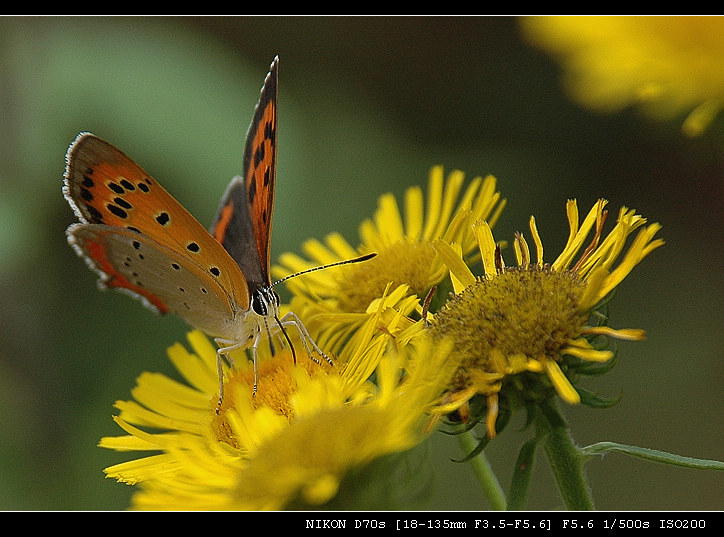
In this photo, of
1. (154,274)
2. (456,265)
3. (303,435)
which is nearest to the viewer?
(303,435)

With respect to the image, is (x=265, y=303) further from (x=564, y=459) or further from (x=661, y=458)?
(x=661, y=458)

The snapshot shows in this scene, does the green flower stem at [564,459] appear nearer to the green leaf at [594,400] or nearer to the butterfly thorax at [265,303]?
the green leaf at [594,400]

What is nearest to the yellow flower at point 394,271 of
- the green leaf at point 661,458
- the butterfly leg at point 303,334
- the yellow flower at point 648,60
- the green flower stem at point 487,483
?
the butterfly leg at point 303,334

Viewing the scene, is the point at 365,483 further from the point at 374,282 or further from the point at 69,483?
the point at 69,483

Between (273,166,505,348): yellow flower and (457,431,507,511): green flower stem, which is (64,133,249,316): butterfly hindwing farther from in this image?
(457,431,507,511): green flower stem

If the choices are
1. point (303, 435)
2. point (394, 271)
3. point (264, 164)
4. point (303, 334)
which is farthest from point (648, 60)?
point (303, 435)
